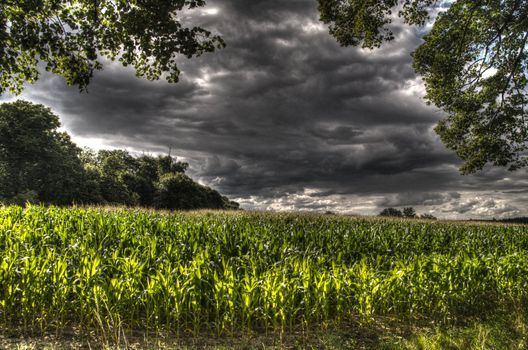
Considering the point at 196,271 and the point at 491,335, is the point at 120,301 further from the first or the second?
the point at 491,335

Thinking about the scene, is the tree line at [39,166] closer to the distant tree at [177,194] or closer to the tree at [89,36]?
the distant tree at [177,194]

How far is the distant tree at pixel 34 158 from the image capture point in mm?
33844

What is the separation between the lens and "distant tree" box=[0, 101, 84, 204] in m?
33.8

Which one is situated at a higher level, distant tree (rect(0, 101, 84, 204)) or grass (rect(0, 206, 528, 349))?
distant tree (rect(0, 101, 84, 204))

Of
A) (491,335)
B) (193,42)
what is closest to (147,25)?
(193,42)

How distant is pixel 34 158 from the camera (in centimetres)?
3556

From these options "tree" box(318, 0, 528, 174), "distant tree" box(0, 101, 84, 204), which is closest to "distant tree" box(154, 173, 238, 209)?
"distant tree" box(0, 101, 84, 204)

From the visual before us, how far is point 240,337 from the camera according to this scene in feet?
18.3

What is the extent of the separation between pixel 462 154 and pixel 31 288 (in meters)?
23.5

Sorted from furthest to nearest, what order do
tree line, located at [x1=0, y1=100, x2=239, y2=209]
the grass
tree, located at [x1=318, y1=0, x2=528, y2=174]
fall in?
tree line, located at [x1=0, y1=100, x2=239, y2=209] < tree, located at [x1=318, y1=0, x2=528, y2=174] < the grass

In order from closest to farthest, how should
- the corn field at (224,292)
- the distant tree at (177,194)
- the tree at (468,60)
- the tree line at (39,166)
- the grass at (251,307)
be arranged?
the grass at (251,307)
the corn field at (224,292)
the tree at (468,60)
the tree line at (39,166)
the distant tree at (177,194)

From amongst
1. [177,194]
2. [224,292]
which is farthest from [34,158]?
[224,292]

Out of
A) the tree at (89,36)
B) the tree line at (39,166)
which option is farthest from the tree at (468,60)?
the tree line at (39,166)

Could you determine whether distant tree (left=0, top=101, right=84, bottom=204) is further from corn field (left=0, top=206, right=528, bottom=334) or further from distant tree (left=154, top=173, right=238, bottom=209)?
corn field (left=0, top=206, right=528, bottom=334)
